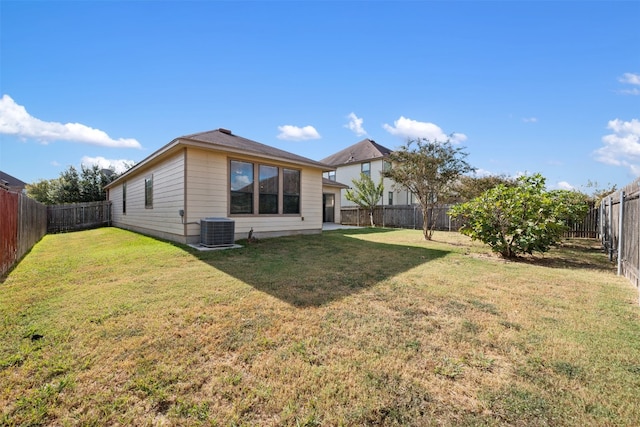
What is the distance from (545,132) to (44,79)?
77.1 ft

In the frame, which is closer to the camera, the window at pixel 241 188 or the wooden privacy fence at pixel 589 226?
the window at pixel 241 188

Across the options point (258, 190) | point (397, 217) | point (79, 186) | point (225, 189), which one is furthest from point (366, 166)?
point (79, 186)

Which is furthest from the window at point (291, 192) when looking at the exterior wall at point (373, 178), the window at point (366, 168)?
the window at point (366, 168)

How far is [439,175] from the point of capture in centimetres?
1038

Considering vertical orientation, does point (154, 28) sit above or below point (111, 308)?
above

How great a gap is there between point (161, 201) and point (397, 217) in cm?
1388

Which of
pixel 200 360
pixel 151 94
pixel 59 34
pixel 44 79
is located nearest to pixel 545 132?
pixel 200 360

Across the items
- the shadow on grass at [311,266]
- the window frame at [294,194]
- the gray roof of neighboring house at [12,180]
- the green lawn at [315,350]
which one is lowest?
the green lawn at [315,350]

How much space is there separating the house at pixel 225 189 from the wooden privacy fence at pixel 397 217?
338 inches

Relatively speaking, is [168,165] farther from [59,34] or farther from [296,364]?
[296,364]

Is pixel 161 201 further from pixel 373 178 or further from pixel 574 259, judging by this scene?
pixel 373 178

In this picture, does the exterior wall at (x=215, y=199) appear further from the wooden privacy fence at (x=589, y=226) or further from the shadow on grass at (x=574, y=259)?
the wooden privacy fence at (x=589, y=226)

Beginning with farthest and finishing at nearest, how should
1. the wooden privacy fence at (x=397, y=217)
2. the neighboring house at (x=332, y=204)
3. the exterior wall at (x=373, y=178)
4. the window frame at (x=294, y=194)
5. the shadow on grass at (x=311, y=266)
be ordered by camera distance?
the exterior wall at (x=373, y=178) → the neighboring house at (x=332, y=204) → the wooden privacy fence at (x=397, y=217) → the window frame at (x=294, y=194) → the shadow on grass at (x=311, y=266)

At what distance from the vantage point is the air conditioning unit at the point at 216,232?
7.29m
